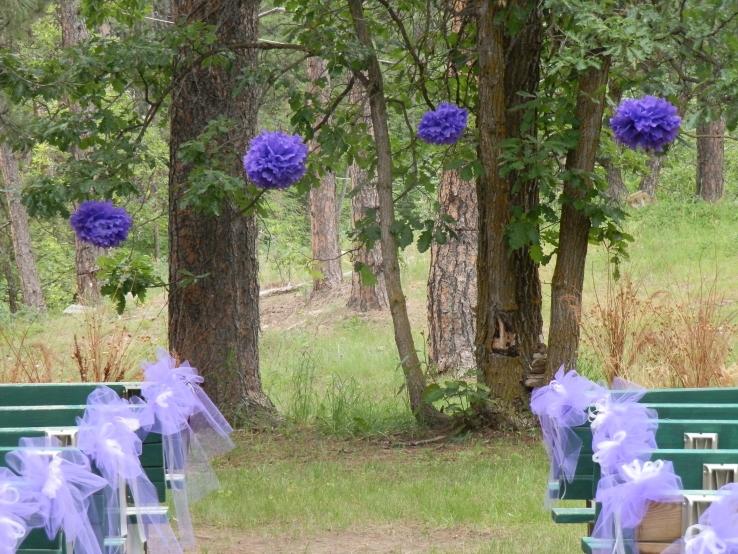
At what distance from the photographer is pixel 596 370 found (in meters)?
9.39

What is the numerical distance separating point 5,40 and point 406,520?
9150mm

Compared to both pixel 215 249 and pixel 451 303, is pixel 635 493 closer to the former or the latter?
pixel 215 249

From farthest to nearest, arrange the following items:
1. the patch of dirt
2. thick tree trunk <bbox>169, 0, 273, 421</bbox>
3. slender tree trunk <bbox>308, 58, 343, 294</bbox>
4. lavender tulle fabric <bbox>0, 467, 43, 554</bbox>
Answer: slender tree trunk <bbox>308, 58, 343, 294</bbox>, thick tree trunk <bbox>169, 0, 273, 421</bbox>, the patch of dirt, lavender tulle fabric <bbox>0, 467, 43, 554</bbox>

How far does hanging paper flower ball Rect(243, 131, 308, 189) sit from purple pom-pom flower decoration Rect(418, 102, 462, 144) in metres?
0.92

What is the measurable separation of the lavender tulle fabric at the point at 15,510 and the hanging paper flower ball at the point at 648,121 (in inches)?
157

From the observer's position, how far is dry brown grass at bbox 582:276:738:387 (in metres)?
7.27

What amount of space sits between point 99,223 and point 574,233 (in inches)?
123

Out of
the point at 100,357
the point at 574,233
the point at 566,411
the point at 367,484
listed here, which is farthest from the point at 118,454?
the point at 574,233

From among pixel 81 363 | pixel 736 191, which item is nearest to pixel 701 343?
pixel 81 363

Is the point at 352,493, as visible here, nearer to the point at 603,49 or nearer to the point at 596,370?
the point at 603,49

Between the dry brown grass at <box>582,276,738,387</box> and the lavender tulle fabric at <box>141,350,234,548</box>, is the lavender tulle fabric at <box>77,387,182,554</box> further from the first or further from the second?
the dry brown grass at <box>582,276,738,387</box>

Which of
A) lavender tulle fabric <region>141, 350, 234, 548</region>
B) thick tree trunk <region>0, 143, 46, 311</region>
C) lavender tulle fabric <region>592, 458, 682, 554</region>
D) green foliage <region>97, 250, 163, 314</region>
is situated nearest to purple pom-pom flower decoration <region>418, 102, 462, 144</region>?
green foliage <region>97, 250, 163, 314</region>

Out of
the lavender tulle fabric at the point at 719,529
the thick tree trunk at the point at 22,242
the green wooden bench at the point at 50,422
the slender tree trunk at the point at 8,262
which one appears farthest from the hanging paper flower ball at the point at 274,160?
the slender tree trunk at the point at 8,262

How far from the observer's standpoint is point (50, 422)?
13.2 feet
